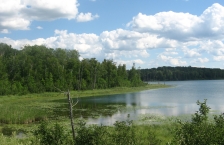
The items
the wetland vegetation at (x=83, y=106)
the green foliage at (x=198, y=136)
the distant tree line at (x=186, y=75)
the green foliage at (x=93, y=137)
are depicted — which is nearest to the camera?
the green foliage at (x=198, y=136)

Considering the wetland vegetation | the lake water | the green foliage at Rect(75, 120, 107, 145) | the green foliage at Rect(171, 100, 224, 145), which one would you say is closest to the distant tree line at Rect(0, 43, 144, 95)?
the wetland vegetation

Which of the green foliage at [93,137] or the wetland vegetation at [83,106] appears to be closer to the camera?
the green foliage at [93,137]

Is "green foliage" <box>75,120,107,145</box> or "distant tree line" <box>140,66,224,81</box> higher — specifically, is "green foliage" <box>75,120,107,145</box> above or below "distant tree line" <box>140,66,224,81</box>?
below

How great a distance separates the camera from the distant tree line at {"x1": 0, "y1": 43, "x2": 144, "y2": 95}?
62.4 m

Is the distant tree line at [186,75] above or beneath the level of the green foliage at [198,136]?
above

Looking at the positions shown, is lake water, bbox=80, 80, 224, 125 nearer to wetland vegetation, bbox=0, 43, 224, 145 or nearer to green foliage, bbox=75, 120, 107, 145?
wetland vegetation, bbox=0, 43, 224, 145

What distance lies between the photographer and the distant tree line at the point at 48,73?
6238 centimetres

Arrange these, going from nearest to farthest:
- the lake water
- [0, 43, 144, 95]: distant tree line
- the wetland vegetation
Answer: the wetland vegetation → the lake water → [0, 43, 144, 95]: distant tree line

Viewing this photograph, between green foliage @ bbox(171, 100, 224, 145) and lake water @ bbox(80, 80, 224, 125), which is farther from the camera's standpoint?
lake water @ bbox(80, 80, 224, 125)

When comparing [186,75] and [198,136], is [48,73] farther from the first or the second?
[186,75]

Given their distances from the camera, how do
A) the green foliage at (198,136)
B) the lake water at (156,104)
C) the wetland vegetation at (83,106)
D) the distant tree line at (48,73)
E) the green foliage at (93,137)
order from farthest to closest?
the distant tree line at (48,73) → the lake water at (156,104) → the wetland vegetation at (83,106) → the green foliage at (93,137) → the green foliage at (198,136)

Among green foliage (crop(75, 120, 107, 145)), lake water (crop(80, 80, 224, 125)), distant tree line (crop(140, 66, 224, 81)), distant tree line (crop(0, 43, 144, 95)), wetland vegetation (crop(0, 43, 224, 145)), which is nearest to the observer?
green foliage (crop(75, 120, 107, 145))

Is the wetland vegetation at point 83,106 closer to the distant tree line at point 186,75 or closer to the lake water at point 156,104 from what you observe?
the lake water at point 156,104

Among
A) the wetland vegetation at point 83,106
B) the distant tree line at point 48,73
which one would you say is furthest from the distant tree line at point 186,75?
the distant tree line at point 48,73
